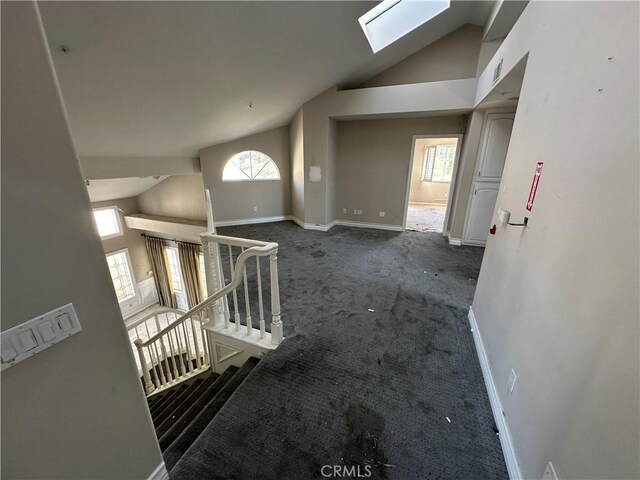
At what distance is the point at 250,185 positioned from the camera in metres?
5.63

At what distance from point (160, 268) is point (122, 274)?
883 mm

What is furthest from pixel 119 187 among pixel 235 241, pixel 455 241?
pixel 455 241

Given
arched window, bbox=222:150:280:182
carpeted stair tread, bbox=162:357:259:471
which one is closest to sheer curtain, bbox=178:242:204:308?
arched window, bbox=222:150:280:182

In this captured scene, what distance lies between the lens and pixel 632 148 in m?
0.77

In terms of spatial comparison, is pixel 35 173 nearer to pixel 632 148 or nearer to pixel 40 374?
pixel 40 374

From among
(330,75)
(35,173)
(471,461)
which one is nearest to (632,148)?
(471,461)

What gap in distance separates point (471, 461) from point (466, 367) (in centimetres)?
67

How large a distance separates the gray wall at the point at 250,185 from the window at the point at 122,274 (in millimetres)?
3356

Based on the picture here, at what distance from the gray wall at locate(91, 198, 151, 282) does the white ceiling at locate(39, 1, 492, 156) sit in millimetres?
3582

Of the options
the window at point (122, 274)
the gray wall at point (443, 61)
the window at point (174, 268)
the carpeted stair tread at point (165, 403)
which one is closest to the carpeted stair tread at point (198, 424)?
the carpeted stair tread at point (165, 403)

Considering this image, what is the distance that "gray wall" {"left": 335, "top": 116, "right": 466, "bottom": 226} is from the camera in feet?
14.8

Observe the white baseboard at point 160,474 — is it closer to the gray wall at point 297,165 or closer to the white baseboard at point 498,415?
the white baseboard at point 498,415

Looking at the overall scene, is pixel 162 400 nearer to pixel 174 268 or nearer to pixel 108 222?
pixel 174 268

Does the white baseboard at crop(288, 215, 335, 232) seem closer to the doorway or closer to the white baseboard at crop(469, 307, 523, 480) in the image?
the doorway
